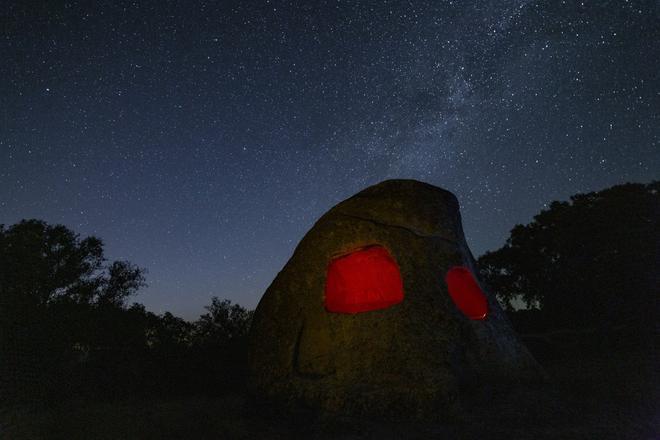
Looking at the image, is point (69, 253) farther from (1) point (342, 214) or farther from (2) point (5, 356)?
(1) point (342, 214)

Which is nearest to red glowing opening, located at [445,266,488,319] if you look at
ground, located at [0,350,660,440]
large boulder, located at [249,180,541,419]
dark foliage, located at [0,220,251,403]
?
large boulder, located at [249,180,541,419]

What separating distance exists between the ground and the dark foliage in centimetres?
184

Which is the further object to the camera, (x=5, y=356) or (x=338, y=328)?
(x=5, y=356)

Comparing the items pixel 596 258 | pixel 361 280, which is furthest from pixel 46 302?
pixel 596 258

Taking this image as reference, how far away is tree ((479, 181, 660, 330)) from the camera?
1352cm

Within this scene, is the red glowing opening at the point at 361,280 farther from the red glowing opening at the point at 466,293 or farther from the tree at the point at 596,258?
the tree at the point at 596,258

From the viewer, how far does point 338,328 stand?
23.5 feet

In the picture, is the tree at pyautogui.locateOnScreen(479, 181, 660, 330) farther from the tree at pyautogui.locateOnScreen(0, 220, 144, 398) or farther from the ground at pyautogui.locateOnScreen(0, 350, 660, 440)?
the tree at pyautogui.locateOnScreen(0, 220, 144, 398)

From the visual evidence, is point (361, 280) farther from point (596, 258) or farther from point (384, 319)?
point (596, 258)

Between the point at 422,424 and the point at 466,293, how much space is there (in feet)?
9.85

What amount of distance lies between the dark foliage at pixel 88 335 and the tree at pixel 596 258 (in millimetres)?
11532

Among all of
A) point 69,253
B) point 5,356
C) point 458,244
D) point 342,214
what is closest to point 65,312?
point 5,356

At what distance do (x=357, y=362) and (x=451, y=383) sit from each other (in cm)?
145

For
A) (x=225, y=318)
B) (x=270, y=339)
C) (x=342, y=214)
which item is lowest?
(x=270, y=339)
